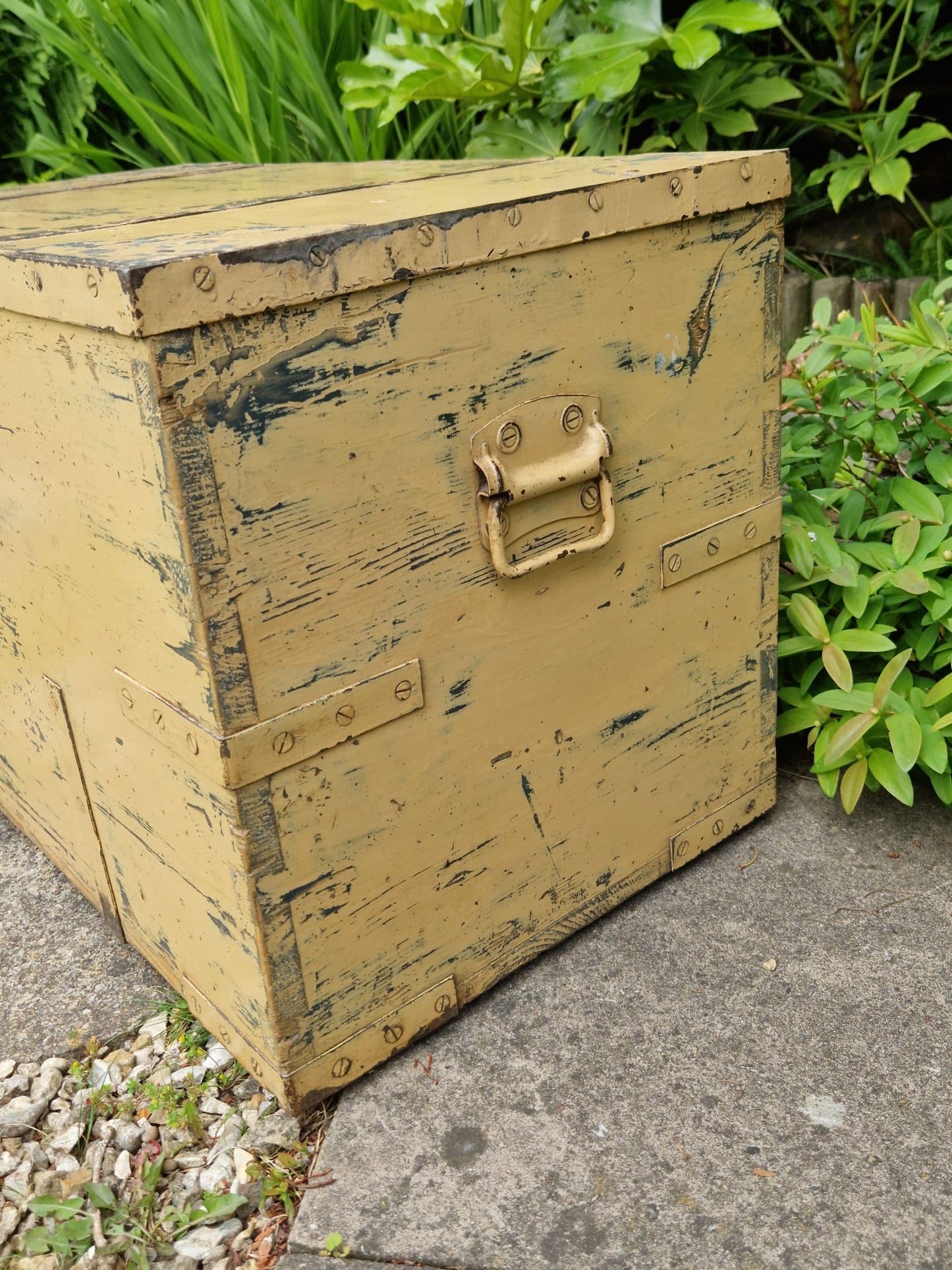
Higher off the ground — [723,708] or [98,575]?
[98,575]

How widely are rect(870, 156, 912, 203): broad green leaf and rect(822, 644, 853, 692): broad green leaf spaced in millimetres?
1490

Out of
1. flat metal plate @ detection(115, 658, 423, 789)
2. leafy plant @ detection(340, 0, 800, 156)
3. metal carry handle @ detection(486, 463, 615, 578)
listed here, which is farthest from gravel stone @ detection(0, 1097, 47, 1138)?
leafy plant @ detection(340, 0, 800, 156)

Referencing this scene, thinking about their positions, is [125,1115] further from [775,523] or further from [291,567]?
[775,523]

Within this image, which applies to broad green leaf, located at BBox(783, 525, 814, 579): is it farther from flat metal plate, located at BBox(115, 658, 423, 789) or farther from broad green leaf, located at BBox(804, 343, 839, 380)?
flat metal plate, located at BBox(115, 658, 423, 789)

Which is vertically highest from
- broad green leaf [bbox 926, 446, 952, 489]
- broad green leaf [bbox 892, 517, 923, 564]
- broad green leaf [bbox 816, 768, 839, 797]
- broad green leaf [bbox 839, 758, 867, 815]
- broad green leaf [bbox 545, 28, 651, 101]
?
broad green leaf [bbox 545, 28, 651, 101]

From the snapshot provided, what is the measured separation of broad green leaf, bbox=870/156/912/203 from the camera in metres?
2.64

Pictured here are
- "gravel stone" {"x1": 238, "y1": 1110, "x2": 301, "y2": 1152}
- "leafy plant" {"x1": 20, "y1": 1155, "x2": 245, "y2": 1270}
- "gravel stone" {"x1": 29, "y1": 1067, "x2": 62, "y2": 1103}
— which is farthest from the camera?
"gravel stone" {"x1": 29, "y1": 1067, "x2": 62, "y2": 1103}

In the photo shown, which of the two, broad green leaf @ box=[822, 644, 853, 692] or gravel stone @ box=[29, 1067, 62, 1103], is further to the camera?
broad green leaf @ box=[822, 644, 853, 692]

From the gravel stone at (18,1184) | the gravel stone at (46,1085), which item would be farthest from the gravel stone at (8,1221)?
the gravel stone at (46,1085)

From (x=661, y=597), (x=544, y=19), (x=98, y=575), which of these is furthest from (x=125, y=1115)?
(x=544, y=19)

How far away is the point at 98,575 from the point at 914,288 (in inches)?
95.0

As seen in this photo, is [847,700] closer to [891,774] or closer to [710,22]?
[891,774]

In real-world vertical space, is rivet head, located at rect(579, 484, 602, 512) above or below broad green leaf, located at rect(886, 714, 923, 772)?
above

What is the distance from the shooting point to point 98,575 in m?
1.28
